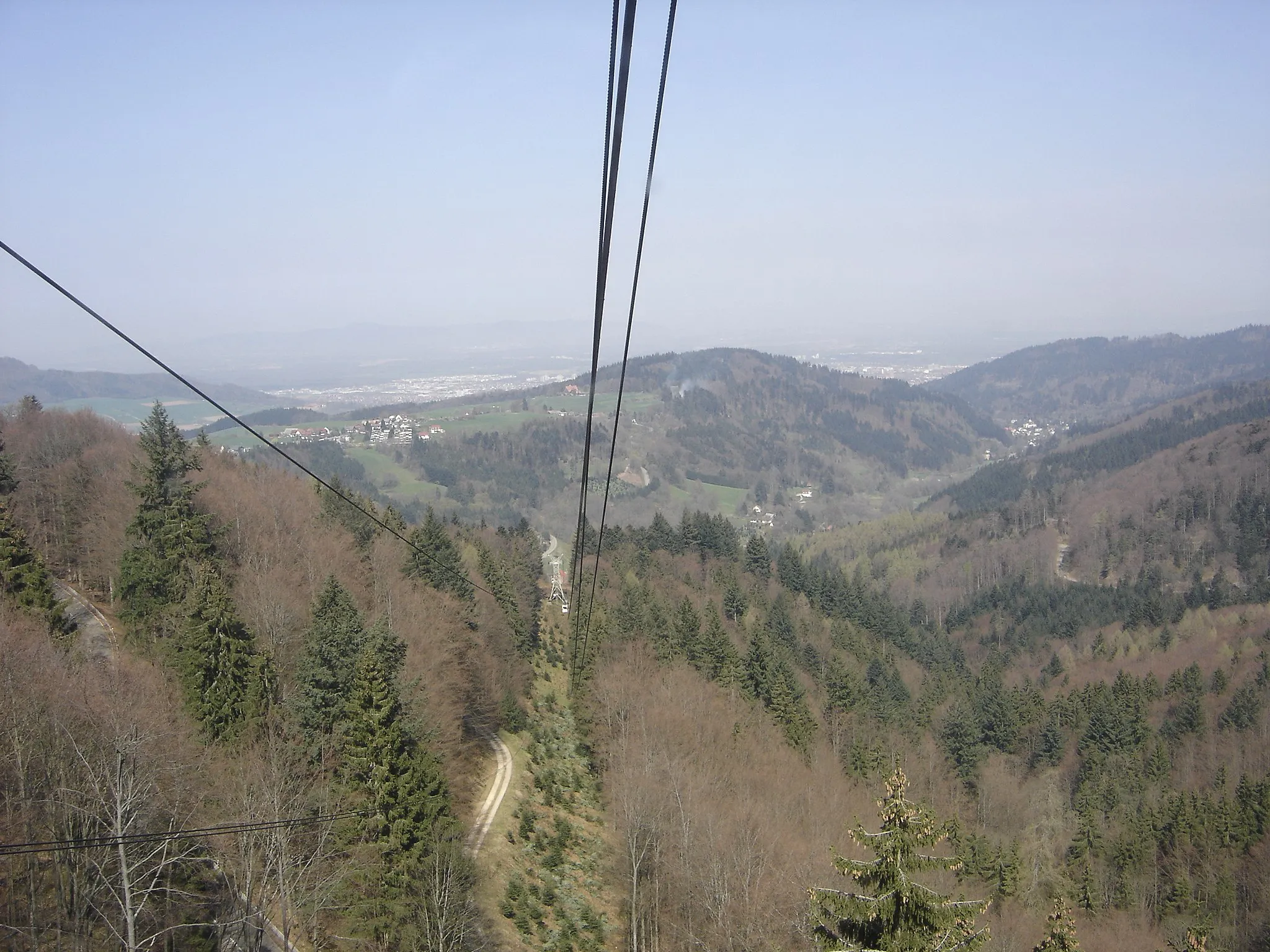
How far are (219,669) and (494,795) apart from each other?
9.65m

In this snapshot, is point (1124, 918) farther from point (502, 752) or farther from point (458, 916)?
point (458, 916)

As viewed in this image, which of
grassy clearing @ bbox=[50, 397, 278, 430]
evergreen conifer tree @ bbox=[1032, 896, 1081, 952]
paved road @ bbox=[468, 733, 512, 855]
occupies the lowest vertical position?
paved road @ bbox=[468, 733, 512, 855]

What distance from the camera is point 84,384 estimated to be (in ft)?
315

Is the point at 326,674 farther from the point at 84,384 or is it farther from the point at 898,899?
the point at 84,384

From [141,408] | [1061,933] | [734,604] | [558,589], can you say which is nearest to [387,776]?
[1061,933]

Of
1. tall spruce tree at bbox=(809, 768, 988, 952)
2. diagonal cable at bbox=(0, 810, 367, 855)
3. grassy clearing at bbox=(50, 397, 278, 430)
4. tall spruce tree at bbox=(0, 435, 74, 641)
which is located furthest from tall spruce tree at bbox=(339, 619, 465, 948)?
grassy clearing at bbox=(50, 397, 278, 430)

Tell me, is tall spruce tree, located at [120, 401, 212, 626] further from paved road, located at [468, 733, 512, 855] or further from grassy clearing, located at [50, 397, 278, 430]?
grassy clearing, located at [50, 397, 278, 430]

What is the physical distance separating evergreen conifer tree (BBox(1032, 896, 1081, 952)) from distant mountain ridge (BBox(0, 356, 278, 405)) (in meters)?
83.4

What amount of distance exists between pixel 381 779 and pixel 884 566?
336 feet

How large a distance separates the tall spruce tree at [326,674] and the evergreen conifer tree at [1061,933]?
13989 mm

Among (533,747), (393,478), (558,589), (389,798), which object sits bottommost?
(558,589)

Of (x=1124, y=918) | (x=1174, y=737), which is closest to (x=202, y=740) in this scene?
(x=1124, y=918)

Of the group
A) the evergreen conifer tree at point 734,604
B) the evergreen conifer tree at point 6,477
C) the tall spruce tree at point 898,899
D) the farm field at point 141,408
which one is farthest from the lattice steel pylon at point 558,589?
the tall spruce tree at point 898,899

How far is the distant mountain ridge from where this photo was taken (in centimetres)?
8038
